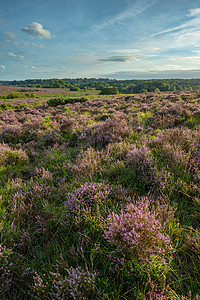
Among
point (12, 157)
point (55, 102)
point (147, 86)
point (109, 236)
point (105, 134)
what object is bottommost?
point (109, 236)

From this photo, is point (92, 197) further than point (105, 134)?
No

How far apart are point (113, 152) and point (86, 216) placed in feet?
8.55

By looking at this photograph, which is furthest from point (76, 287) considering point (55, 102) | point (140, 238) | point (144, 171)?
point (55, 102)

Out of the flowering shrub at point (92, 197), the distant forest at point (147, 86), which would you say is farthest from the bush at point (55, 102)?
the distant forest at point (147, 86)

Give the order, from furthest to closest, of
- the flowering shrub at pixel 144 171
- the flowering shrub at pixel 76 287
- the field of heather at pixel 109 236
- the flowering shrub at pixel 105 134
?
the flowering shrub at pixel 105 134 < the flowering shrub at pixel 144 171 < the field of heather at pixel 109 236 < the flowering shrub at pixel 76 287

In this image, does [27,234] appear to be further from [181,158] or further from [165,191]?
[181,158]

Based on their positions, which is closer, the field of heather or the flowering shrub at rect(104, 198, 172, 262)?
the field of heather

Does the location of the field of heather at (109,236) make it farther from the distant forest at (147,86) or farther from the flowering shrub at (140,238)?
the distant forest at (147,86)

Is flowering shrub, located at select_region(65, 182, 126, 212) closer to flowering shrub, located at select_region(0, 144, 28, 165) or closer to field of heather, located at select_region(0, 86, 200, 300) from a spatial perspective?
→ field of heather, located at select_region(0, 86, 200, 300)

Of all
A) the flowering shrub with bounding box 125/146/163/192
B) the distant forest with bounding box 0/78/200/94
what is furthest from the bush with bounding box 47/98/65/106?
the distant forest with bounding box 0/78/200/94

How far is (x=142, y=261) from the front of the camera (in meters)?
1.58

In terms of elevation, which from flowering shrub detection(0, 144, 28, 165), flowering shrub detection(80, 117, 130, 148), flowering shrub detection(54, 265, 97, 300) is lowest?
flowering shrub detection(54, 265, 97, 300)

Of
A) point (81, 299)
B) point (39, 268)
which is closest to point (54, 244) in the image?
point (39, 268)

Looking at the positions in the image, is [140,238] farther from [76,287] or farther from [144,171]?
[144,171]
